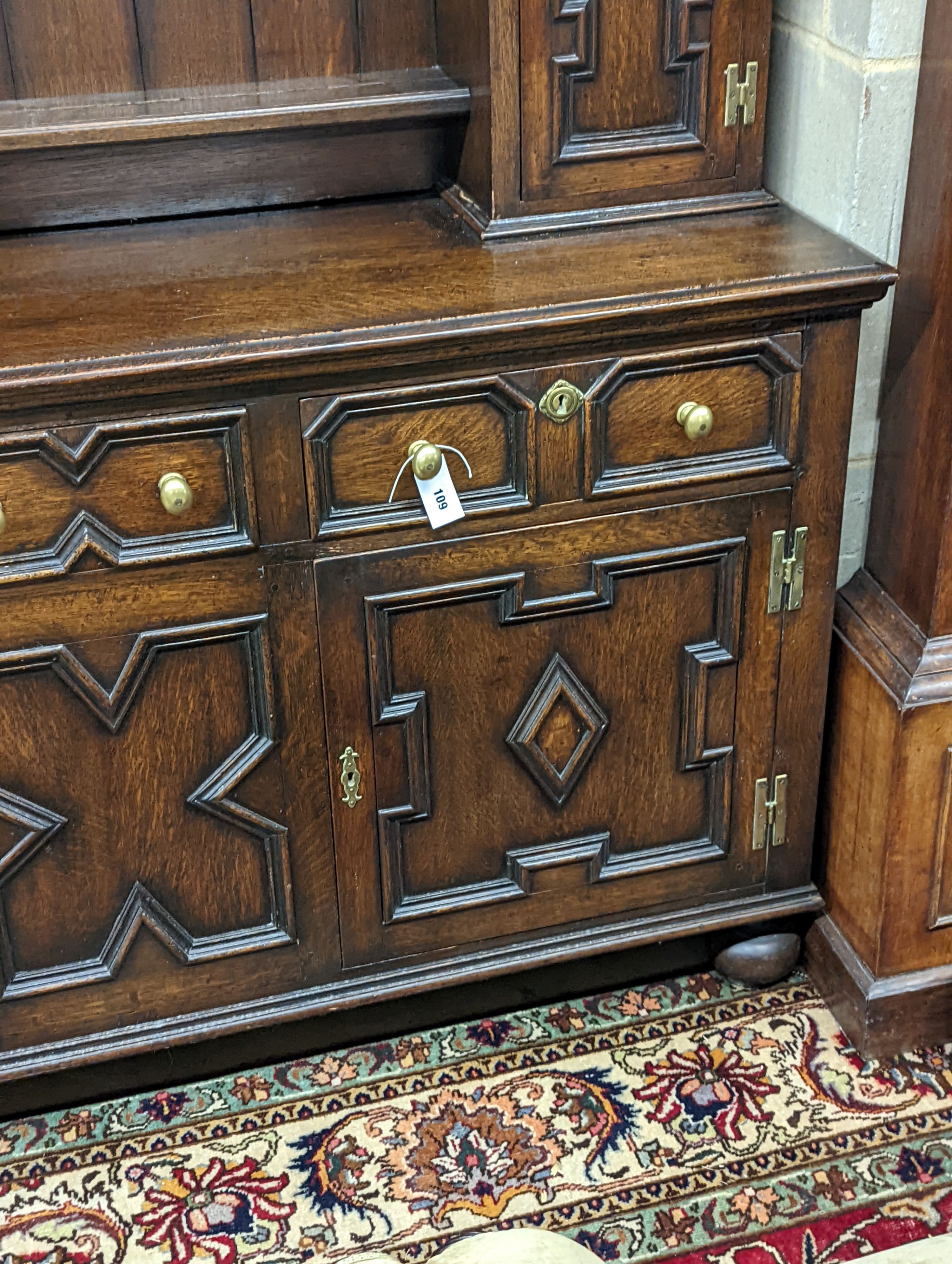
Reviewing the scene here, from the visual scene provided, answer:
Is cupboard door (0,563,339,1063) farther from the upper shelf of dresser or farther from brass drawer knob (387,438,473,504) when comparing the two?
the upper shelf of dresser

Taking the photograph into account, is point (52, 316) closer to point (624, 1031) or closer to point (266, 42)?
point (266, 42)

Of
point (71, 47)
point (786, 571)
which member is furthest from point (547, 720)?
point (71, 47)

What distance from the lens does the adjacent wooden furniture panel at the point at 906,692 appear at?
6.01 ft

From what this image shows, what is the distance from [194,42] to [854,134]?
→ 908 mm

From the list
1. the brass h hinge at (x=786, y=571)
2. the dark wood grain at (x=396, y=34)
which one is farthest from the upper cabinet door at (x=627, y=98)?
the brass h hinge at (x=786, y=571)

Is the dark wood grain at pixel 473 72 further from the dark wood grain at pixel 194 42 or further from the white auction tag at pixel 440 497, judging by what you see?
the white auction tag at pixel 440 497

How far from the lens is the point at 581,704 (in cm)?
198

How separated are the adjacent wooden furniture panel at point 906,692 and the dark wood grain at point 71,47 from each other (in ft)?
3.49

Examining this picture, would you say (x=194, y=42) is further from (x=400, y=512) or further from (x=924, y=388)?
(x=924, y=388)

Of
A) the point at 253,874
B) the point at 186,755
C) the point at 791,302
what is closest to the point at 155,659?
the point at 186,755

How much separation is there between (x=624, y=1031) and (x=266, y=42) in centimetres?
152

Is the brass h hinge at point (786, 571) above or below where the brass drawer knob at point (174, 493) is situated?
below

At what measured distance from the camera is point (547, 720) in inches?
78.0

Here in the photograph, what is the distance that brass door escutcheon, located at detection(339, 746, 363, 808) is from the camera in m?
1.92
